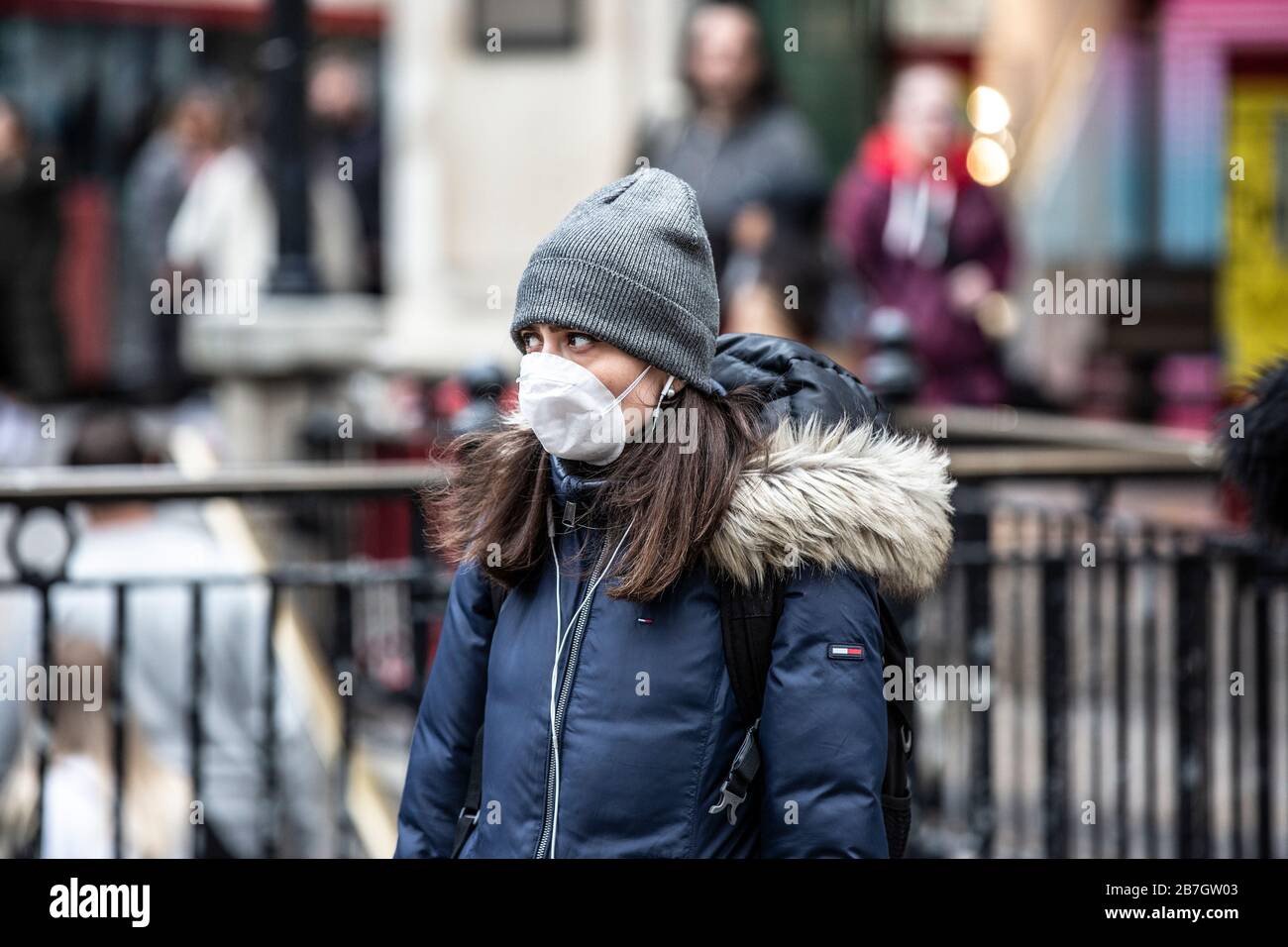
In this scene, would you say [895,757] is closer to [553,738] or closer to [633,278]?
[553,738]

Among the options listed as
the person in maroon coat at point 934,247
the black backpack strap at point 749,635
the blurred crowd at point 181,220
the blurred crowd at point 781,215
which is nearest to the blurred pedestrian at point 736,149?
the blurred crowd at point 781,215

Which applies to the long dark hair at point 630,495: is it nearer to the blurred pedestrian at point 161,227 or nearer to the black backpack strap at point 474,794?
the black backpack strap at point 474,794

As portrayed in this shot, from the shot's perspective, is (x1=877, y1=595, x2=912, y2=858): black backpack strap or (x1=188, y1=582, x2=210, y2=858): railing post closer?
(x1=877, y1=595, x2=912, y2=858): black backpack strap

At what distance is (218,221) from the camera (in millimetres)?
12133

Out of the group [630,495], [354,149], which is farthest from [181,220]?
[630,495]

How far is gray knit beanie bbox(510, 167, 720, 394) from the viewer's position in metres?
2.97

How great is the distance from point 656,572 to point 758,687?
0.77 feet

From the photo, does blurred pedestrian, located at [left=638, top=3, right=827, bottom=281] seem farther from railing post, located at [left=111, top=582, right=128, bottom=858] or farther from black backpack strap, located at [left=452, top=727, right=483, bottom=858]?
black backpack strap, located at [left=452, top=727, right=483, bottom=858]

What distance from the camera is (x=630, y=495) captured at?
2973 millimetres

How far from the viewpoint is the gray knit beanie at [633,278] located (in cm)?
297
